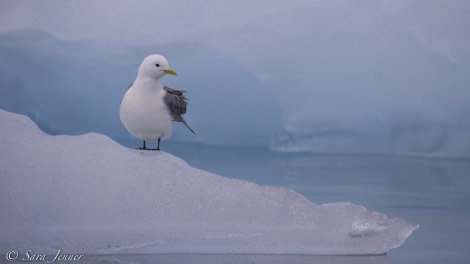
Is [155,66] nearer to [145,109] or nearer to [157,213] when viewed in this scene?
[145,109]

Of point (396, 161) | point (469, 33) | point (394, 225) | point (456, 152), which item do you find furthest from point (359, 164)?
point (394, 225)

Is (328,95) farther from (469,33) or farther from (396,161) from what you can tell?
(469,33)

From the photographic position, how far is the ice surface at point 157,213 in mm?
2713

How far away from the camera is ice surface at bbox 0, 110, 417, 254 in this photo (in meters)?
2.71

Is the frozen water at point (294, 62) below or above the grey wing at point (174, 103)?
above

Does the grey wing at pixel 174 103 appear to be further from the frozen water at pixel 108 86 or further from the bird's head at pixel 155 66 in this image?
the frozen water at pixel 108 86

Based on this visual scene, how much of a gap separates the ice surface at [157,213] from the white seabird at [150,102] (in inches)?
4.6

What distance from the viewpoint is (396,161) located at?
5.58m

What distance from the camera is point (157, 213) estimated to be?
2760 mm

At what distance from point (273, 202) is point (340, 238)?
0.87ft

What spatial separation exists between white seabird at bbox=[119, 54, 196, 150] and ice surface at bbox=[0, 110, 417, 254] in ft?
0.38

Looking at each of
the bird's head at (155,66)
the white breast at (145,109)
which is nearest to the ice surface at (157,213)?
the white breast at (145,109)

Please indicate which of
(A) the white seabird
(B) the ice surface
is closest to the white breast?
(A) the white seabird

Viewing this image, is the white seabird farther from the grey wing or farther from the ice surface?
the ice surface
